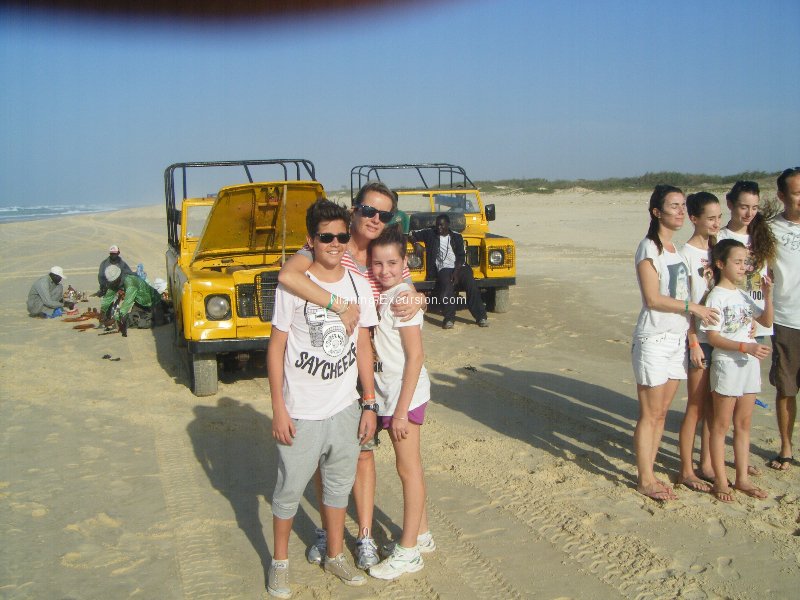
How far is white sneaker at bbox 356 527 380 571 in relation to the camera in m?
3.33

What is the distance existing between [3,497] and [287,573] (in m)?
2.14

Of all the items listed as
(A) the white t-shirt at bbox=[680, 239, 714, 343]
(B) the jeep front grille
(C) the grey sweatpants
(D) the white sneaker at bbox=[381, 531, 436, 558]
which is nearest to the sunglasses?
(C) the grey sweatpants

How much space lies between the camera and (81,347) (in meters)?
8.70

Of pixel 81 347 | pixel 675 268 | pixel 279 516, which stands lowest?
pixel 81 347

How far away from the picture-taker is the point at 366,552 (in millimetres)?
3350

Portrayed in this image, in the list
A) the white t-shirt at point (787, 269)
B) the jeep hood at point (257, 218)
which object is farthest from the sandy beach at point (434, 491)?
the jeep hood at point (257, 218)

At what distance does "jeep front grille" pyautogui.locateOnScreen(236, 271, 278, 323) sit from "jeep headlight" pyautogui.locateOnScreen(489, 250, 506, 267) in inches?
173

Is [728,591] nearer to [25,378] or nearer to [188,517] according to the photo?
[188,517]

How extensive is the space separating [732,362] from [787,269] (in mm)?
852

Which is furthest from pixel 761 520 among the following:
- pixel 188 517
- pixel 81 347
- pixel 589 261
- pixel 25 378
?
pixel 589 261

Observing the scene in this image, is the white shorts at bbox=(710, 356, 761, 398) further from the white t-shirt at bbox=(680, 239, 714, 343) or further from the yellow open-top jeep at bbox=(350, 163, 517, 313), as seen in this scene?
the yellow open-top jeep at bbox=(350, 163, 517, 313)

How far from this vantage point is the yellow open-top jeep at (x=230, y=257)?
6305mm

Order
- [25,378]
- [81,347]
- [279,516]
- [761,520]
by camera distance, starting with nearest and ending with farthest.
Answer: [279,516], [761,520], [25,378], [81,347]

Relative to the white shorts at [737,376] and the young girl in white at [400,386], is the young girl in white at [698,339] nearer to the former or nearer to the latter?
the white shorts at [737,376]
